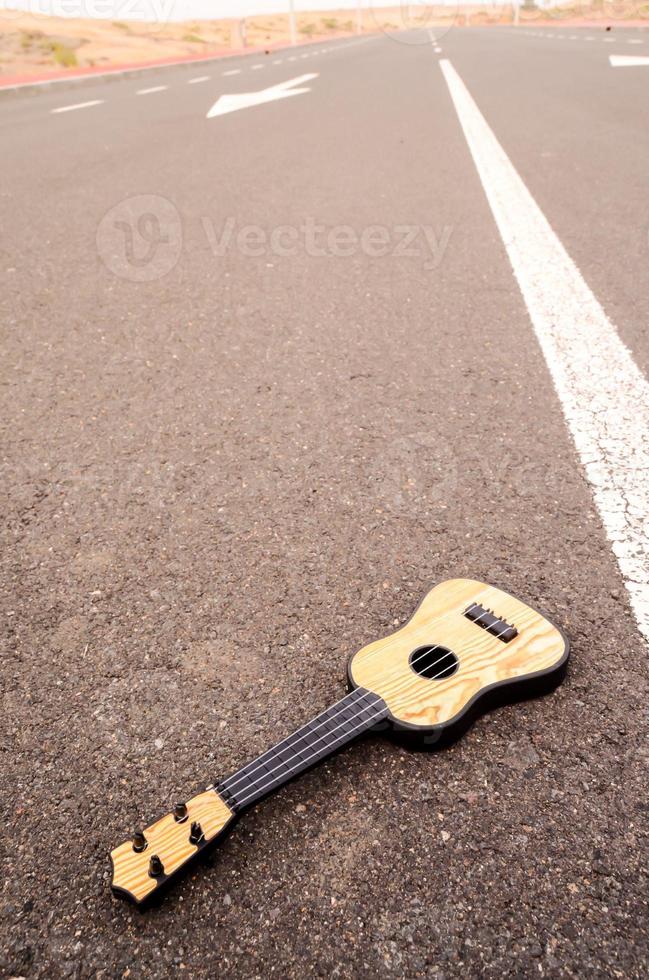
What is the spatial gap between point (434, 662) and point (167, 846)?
0.57m

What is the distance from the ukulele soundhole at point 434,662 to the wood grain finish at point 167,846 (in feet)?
1.45

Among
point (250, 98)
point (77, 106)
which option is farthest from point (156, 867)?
point (77, 106)

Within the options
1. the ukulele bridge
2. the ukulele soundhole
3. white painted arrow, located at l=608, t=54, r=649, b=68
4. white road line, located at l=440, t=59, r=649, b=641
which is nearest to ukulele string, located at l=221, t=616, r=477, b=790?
the ukulele soundhole

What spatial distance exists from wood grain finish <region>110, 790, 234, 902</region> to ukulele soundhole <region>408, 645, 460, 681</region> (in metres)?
0.44

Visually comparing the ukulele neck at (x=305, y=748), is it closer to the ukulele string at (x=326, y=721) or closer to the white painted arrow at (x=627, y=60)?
the ukulele string at (x=326, y=721)

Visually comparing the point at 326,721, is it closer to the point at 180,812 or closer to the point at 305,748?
the point at 305,748

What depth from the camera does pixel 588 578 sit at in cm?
156

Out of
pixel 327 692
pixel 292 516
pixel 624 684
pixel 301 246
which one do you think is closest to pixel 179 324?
pixel 301 246

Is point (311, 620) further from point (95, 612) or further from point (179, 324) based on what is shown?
point (179, 324)

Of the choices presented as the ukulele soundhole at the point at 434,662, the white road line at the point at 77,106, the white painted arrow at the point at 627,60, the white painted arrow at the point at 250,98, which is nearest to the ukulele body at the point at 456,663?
the ukulele soundhole at the point at 434,662

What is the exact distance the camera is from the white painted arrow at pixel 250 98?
353 inches

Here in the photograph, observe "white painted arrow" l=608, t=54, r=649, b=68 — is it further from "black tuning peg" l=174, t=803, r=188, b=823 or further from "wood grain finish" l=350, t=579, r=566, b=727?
→ "black tuning peg" l=174, t=803, r=188, b=823

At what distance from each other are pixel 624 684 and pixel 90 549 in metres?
1.22

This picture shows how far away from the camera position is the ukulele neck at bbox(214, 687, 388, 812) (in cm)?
114
